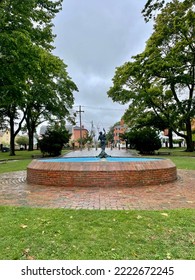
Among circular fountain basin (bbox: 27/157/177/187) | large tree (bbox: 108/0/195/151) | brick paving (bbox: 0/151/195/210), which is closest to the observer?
brick paving (bbox: 0/151/195/210)

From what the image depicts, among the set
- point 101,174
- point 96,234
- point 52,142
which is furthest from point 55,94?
point 96,234

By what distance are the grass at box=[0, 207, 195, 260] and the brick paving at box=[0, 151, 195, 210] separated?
1.72 feet

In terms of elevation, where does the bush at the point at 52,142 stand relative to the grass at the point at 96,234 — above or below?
above

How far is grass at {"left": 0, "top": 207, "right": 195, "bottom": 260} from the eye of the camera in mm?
Answer: 2918

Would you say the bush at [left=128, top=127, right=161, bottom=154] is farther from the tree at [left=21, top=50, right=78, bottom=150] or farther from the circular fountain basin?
the circular fountain basin

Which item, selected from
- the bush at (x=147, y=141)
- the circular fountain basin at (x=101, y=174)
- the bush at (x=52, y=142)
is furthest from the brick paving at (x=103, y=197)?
the bush at (x=147, y=141)

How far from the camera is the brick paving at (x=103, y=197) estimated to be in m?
5.11

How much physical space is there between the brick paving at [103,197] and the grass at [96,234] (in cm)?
52

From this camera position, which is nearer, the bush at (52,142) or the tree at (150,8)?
the tree at (150,8)

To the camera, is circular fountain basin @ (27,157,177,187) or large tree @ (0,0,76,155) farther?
large tree @ (0,0,76,155)

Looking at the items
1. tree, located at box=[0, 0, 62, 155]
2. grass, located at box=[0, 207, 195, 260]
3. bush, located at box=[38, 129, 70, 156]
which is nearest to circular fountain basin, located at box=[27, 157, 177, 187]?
grass, located at box=[0, 207, 195, 260]

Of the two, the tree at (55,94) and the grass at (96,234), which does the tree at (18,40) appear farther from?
the grass at (96,234)

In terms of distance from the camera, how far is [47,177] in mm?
7766
